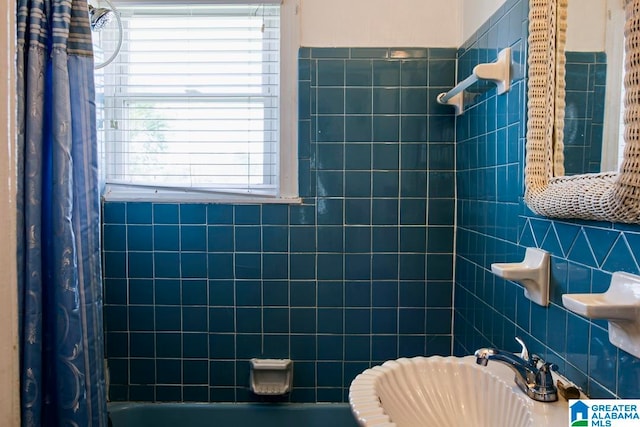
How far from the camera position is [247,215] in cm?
179

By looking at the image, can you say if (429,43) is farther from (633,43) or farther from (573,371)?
(573,371)

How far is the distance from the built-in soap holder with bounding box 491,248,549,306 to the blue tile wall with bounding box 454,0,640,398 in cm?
2

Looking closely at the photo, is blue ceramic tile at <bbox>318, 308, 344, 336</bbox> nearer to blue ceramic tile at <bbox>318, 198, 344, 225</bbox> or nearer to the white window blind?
blue ceramic tile at <bbox>318, 198, 344, 225</bbox>

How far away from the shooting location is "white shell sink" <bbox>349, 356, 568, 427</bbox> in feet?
3.13

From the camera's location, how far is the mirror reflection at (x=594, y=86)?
81 cm

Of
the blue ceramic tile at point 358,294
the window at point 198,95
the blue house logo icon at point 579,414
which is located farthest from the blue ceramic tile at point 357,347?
the blue house logo icon at point 579,414

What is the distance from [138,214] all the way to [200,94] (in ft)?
1.81

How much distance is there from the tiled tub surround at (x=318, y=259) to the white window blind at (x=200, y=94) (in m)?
0.15

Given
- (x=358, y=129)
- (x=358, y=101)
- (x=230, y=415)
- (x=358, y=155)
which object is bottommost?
(x=230, y=415)

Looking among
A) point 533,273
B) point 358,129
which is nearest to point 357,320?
point 358,129

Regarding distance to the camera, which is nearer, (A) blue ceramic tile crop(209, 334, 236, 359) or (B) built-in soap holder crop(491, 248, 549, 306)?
(B) built-in soap holder crop(491, 248, 549, 306)

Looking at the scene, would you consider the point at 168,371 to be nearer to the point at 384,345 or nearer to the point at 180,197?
the point at 180,197

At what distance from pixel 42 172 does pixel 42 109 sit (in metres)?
0.18

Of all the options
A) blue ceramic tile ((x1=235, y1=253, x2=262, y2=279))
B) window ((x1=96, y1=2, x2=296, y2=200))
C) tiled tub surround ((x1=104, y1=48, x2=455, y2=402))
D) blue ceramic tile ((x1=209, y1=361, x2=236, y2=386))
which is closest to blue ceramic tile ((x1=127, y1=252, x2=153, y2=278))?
tiled tub surround ((x1=104, y1=48, x2=455, y2=402))
